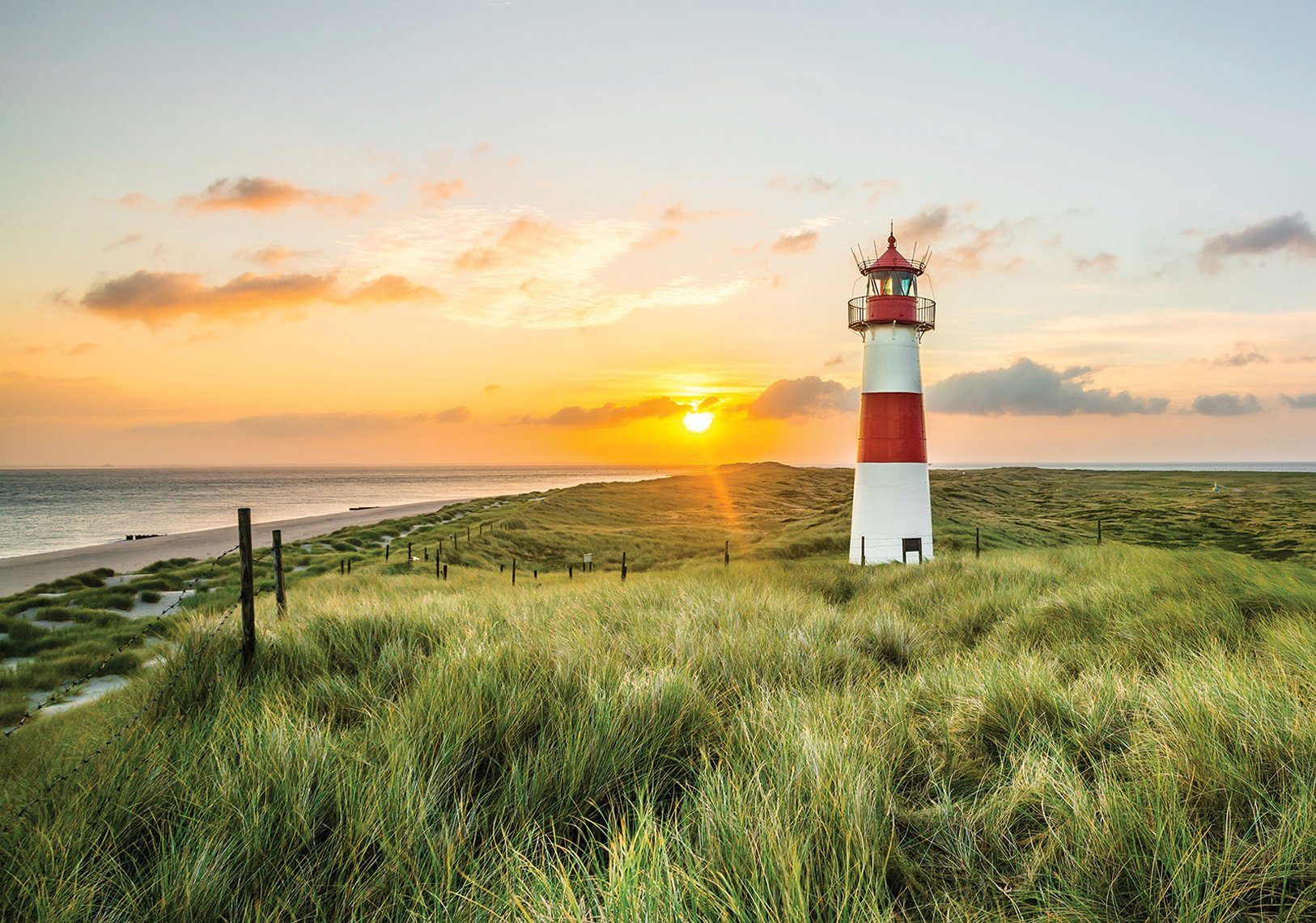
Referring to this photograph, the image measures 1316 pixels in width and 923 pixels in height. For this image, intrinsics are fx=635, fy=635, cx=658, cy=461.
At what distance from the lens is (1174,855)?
2.23 meters

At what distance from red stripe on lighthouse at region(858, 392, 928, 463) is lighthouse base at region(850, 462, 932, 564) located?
23 cm

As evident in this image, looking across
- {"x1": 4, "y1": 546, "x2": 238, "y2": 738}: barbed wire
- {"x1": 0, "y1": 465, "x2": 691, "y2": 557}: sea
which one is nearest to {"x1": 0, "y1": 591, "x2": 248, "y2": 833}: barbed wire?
{"x1": 4, "y1": 546, "x2": 238, "y2": 738}: barbed wire

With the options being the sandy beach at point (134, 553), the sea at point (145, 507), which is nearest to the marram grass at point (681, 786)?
the sandy beach at point (134, 553)

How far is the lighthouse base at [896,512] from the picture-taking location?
1762 cm

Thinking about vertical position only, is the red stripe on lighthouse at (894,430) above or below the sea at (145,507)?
above

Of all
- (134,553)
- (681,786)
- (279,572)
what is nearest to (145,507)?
(134,553)

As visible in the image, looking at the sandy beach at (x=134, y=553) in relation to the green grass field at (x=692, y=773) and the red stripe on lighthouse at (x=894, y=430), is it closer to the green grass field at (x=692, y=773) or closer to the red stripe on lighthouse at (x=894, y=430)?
the red stripe on lighthouse at (x=894, y=430)

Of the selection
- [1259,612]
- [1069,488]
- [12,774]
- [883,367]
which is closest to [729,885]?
[12,774]

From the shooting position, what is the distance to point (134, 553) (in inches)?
1502

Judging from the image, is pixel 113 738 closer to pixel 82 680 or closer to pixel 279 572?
pixel 82 680

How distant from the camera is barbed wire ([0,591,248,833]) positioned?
2762 millimetres

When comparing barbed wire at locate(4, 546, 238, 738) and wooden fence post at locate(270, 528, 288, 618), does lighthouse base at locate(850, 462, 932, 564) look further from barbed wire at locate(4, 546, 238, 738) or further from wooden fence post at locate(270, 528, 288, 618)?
barbed wire at locate(4, 546, 238, 738)

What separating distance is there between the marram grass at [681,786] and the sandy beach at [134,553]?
913 inches

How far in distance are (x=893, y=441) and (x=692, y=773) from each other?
51.4ft
